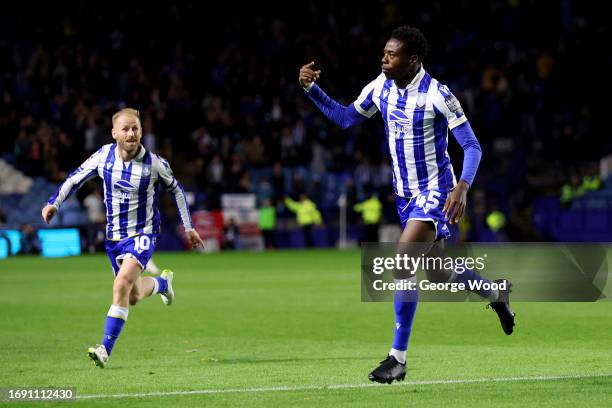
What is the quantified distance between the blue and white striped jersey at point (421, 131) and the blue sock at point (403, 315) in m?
0.73

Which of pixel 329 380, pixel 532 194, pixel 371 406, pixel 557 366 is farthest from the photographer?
pixel 532 194

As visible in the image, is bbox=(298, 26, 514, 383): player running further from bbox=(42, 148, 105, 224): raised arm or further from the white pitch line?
bbox=(42, 148, 105, 224): raised arm

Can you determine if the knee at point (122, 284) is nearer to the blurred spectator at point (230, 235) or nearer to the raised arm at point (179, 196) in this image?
the raised arm at point (179, 196)

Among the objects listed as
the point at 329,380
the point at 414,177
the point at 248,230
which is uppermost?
the point at 414,177

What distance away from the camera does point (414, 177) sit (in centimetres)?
907

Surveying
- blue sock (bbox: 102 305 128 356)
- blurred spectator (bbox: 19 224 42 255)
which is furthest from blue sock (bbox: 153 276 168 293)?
blurred spectator (bbox: 19 224 42 255)

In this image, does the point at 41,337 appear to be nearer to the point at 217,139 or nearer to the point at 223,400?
the point at 223,400

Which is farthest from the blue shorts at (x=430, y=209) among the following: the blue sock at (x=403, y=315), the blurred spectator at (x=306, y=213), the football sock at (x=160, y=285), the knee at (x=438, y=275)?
the blurred spectator at (x=306, y=213)

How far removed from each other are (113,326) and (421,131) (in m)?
3.01

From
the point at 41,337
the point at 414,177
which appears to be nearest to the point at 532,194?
the point at 41,337

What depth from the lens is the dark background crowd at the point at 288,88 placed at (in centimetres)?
3294

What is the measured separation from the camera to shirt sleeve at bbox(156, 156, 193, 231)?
10758 mm

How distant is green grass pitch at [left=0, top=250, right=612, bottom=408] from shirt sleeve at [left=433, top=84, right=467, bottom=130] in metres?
1.83

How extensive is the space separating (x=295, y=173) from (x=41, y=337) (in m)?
21.4
